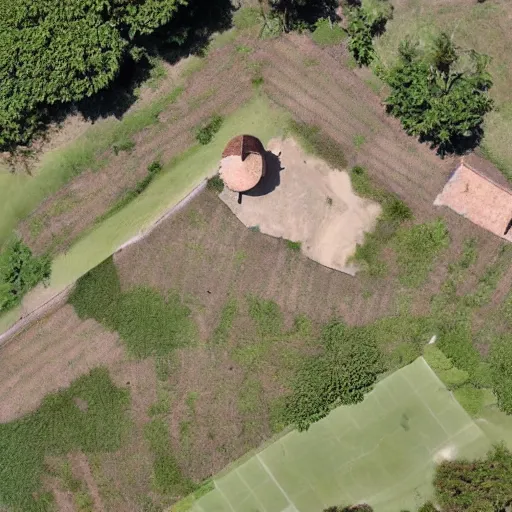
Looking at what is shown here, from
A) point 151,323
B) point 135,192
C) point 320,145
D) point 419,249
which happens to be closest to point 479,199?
point 419,249

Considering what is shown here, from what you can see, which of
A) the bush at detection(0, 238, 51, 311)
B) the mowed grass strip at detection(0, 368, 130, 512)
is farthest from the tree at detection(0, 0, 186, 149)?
the mowed grass strip at detection(0, 368, 130, 512)

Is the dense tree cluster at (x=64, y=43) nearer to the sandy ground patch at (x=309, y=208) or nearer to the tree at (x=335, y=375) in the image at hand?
the sandy ground patch at (x=309, y=208)

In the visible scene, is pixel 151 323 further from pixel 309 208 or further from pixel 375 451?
pixel 375 451

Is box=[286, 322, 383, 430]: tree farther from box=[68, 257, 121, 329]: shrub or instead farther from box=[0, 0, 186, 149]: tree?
box=[0, 0, 186, 149]: tree

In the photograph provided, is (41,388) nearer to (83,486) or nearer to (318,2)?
(83,486)

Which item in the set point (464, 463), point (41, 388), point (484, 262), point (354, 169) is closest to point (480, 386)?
point (464, 463)

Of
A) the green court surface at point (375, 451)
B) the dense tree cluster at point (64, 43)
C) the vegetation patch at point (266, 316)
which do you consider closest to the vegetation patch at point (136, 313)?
the vegetation patch at point (266, 316)
